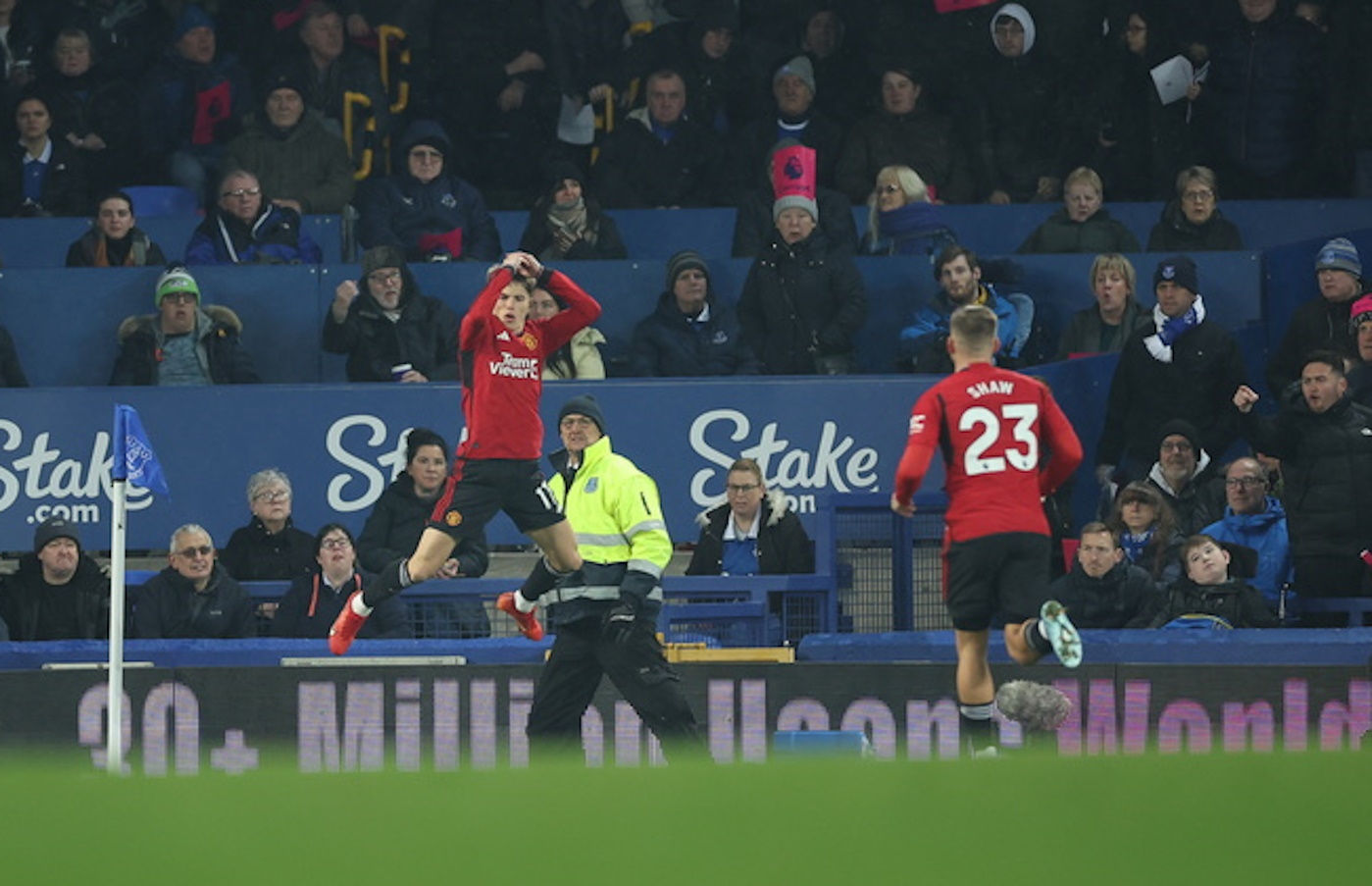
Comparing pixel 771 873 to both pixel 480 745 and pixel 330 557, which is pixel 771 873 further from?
pixel 330 557

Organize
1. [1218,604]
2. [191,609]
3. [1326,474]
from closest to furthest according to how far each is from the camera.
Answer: [1218,604] < [1326,474] < [191,609]

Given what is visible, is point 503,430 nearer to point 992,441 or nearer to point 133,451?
point 133,451

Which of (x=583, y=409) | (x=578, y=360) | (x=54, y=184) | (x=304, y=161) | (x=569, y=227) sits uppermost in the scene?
(x=304, y=161)

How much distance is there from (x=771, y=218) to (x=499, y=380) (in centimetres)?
557

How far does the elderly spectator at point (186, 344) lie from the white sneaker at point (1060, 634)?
748cm

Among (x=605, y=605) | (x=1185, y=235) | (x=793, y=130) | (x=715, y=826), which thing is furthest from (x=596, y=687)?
(x=715, y=826)

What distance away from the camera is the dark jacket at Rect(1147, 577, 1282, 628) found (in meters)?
12.3

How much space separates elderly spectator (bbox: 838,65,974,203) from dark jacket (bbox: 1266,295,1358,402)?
137 inches

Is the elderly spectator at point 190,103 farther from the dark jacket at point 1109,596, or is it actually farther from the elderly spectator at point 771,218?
the dark jacket at point 1109,596

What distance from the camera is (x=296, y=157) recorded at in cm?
1712

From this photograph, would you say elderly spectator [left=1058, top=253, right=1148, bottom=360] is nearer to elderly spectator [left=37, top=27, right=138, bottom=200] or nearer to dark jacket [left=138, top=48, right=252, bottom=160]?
dark jacket [left=138, top=48, right=252, bottom=160]

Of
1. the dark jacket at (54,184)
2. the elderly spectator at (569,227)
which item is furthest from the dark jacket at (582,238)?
the dark jacket at (54,184)

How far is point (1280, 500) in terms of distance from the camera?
13648 mm

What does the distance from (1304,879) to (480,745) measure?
8.43 m
